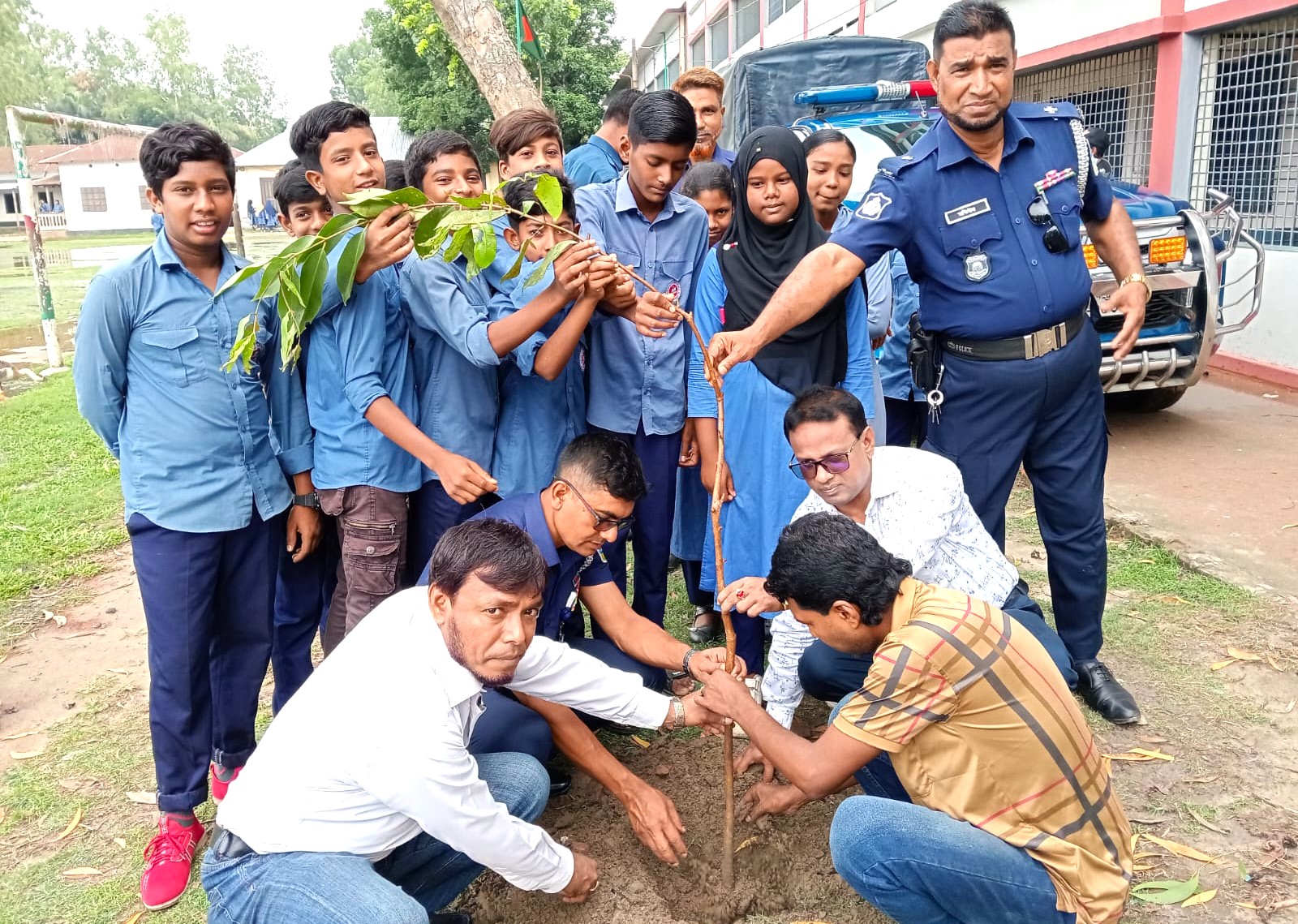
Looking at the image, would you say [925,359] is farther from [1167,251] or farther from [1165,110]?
[1165,110]

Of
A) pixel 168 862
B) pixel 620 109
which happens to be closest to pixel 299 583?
pixel 168 862

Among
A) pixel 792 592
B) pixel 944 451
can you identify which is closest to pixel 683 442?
pixel 944 451

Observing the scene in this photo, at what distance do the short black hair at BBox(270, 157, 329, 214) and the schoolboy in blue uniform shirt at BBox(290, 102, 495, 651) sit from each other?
0.77 ft

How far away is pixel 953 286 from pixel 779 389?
596 millimetres

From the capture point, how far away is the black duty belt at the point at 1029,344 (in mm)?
2914

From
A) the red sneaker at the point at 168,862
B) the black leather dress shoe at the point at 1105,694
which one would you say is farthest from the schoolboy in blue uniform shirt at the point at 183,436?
the black leather dress shoe at the point at 1105,694

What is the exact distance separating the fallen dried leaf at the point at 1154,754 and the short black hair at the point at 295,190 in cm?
303

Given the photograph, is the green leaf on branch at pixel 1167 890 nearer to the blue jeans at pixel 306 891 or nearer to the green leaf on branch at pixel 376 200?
the blue jeans at pixel 306 891

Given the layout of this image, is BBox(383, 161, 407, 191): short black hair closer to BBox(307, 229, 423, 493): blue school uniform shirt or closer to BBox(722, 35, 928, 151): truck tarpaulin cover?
BBox(307, 229, 423, 493): blue school uniform shirt

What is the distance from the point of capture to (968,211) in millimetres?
2893

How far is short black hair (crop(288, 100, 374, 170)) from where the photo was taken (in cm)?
280

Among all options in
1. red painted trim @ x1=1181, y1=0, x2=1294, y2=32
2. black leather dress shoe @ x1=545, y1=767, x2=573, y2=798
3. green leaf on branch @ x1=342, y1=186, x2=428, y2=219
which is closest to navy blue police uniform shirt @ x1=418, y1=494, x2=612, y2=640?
black leather dress shoe @ x1=545, y1=767, x2=573, y2=798

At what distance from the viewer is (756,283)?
10.1 ft

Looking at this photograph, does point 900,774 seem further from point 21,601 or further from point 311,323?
point 21,601
